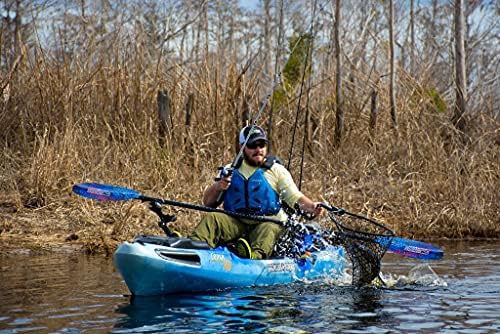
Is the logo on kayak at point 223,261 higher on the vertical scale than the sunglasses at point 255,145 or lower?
lower

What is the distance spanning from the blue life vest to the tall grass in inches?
110

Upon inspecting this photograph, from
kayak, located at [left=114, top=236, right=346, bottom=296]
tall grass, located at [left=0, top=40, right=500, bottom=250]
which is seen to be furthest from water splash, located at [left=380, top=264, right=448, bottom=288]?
tall grass, located at [left=0, top=40, right=500, bottom=250]

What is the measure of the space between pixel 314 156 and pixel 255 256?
222 inches

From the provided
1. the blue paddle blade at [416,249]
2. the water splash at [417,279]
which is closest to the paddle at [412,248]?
the blue paddle blade at [416,249]

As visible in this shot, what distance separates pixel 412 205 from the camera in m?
13.1

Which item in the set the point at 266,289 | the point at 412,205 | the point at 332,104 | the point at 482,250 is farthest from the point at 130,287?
the point at 332,104

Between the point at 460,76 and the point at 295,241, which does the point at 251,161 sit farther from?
the point at 460,76

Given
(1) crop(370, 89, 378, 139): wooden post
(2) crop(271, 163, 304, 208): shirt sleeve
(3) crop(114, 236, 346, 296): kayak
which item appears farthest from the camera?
(1) crop(370, 89, 378, 139): wooden post

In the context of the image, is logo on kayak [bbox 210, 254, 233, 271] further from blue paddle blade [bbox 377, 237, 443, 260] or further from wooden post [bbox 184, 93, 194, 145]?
wooden post [bbox 184, 93, 194, 145]

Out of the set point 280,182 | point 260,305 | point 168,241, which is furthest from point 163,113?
point 260,305

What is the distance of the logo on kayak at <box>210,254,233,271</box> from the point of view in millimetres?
8377

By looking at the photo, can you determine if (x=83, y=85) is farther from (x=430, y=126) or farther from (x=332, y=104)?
(x=430, y=126)

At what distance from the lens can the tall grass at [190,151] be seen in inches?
496

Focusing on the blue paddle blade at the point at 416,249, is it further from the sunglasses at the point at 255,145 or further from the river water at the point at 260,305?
the sunglasses at the point at 255,145
